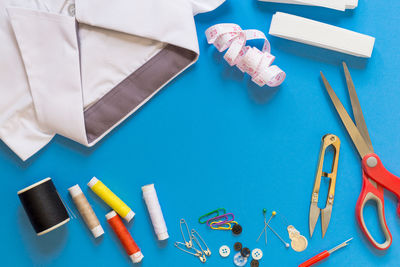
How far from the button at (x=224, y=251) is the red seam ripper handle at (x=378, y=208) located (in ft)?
1.35

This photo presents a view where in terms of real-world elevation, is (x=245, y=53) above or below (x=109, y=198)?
above

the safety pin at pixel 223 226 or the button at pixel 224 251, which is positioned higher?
the safety pin at pixel 223 226

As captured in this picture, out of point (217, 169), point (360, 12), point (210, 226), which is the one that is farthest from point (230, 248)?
point (360, 12)

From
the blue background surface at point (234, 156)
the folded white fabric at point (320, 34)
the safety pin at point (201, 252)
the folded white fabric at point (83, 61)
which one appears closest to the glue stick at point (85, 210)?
the blue background surface at point (234, 156)

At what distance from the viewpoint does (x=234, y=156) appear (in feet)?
4.15

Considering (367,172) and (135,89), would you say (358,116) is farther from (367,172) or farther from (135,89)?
(135,89)

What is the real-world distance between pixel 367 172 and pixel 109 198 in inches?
30.8

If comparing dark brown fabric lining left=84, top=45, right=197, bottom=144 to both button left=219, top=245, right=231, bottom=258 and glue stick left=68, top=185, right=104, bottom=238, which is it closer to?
glue stick left=68, top=185, right=104, bottom=238

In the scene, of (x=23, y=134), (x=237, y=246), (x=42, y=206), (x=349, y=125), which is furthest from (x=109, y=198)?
(x=349, y=125)

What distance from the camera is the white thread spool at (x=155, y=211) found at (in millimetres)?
1202

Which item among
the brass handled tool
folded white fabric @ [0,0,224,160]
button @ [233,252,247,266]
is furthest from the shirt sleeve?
button @ [233,252,247,266]

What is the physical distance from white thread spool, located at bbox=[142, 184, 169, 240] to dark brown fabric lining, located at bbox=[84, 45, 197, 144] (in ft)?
0.74

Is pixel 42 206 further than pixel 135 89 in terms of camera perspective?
No

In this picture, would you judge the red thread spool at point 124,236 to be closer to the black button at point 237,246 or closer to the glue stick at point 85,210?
the glue stick at point 85,210
